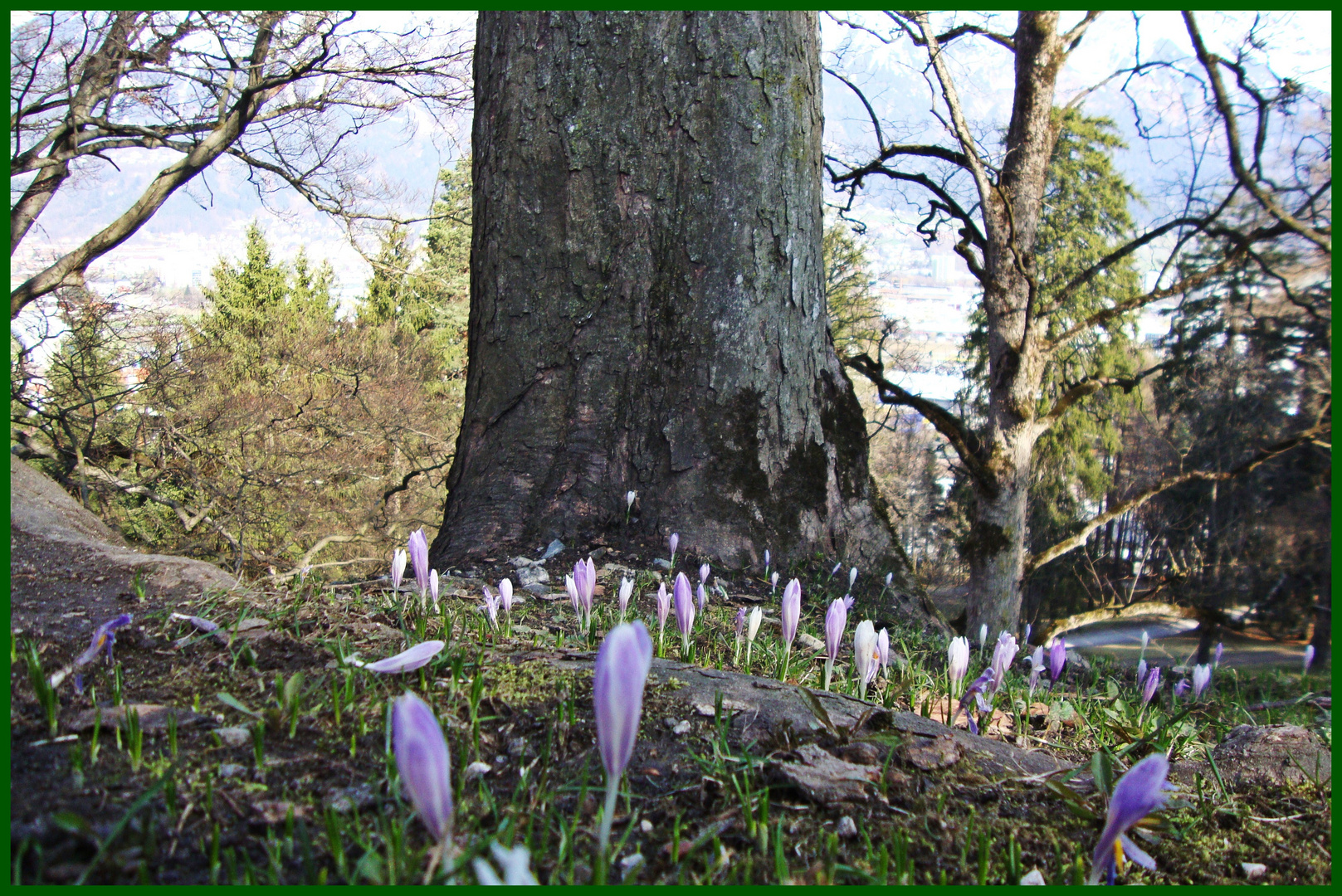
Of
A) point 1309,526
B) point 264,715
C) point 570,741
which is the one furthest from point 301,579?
point 1309,526

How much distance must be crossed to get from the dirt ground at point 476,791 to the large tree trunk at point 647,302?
187cm

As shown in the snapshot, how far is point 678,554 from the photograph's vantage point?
367 centimetres

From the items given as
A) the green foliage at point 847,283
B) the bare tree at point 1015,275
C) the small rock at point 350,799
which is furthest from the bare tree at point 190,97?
the green foliage at point 847,283

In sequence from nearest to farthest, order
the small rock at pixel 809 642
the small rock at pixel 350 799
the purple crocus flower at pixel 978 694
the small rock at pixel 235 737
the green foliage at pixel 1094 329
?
the small rock at pixel 350 799
the small rock at pixel 235 737
the purple crocus flower at pixel 978 694
the small rock at pixel 809 642
the green foliage at pixel 1094 329

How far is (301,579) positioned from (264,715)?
118 cm

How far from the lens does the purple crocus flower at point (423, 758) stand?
0.83m

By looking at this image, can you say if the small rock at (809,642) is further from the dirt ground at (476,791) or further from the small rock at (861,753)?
the small rock at (861,753)

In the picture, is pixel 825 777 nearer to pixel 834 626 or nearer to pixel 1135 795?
pixel 834 626

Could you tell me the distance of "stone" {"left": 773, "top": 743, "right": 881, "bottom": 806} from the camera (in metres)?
1.39

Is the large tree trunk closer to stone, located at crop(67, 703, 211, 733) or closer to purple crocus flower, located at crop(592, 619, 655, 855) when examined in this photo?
stone, located at crop(67, 703, 211, 733)

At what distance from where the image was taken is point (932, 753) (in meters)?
1.63

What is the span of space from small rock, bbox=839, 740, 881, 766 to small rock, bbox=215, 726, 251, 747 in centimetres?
107

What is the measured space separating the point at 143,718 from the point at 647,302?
2.90 m

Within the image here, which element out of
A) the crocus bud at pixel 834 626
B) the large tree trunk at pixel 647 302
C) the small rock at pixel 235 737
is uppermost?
the large tree trunk at pixel 647 302
